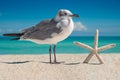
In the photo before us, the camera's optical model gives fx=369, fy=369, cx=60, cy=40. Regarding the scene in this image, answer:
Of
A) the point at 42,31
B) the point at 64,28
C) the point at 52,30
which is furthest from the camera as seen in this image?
the point at 42,31

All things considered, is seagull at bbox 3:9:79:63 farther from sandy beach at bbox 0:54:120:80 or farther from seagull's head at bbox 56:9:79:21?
sandy beach at bbox 0:54:120:80

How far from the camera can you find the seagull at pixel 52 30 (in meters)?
7.95

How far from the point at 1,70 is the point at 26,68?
0.54 m

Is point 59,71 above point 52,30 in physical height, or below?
below

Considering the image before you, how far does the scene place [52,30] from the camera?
26.3 ft

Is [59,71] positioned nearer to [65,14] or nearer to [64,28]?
[64,28]

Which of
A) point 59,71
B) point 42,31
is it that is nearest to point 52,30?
point 42,31

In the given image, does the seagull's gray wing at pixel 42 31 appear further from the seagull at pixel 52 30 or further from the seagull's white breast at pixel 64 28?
the seagull's white breast at pixel 64 28

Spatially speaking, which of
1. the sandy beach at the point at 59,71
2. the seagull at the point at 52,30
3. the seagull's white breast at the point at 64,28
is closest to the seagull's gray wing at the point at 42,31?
the seagull at the point at 52,30

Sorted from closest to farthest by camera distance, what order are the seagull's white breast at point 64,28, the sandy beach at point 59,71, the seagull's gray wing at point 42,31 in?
the sandy beach at point 59,71 < the seagull's white breast at point 64,28 < the seagull's gray wing at point 42,31

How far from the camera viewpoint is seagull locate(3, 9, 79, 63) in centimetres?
795

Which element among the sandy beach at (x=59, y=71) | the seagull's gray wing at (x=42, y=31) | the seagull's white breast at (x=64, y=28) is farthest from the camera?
the seagull's gray wing at (x=42, y=31)

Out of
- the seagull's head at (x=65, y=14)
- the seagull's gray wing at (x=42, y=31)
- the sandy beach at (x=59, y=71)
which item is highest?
the seagull's head at (x=65, y=14)

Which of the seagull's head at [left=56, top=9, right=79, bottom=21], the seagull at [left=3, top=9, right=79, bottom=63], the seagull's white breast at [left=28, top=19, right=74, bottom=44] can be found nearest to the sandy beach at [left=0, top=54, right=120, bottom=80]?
the seagull at [left=3, top=9, right=79, bottom=63]
